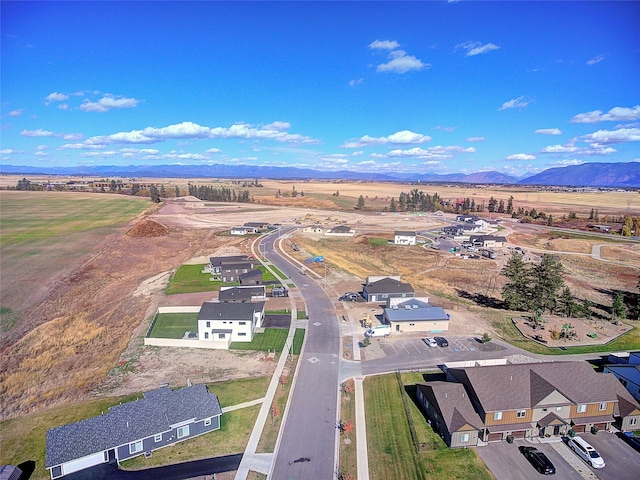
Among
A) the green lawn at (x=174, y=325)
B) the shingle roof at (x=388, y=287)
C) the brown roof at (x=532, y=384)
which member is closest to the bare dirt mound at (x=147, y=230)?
the green lawn at (x=174, y=325)

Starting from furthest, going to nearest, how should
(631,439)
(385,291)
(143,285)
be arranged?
(143,285), (385,291), (631,439)

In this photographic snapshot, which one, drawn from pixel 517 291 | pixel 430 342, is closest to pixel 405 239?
pixel 517 291

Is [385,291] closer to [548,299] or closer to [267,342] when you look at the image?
[267,342]

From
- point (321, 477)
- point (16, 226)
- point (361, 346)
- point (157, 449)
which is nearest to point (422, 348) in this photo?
point (361, 346)

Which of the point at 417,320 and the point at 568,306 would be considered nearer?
the point at 417,320

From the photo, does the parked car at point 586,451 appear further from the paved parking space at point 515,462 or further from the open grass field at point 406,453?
the open grass field at point 406,453

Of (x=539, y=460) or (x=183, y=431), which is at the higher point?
(x=539, y=460)
